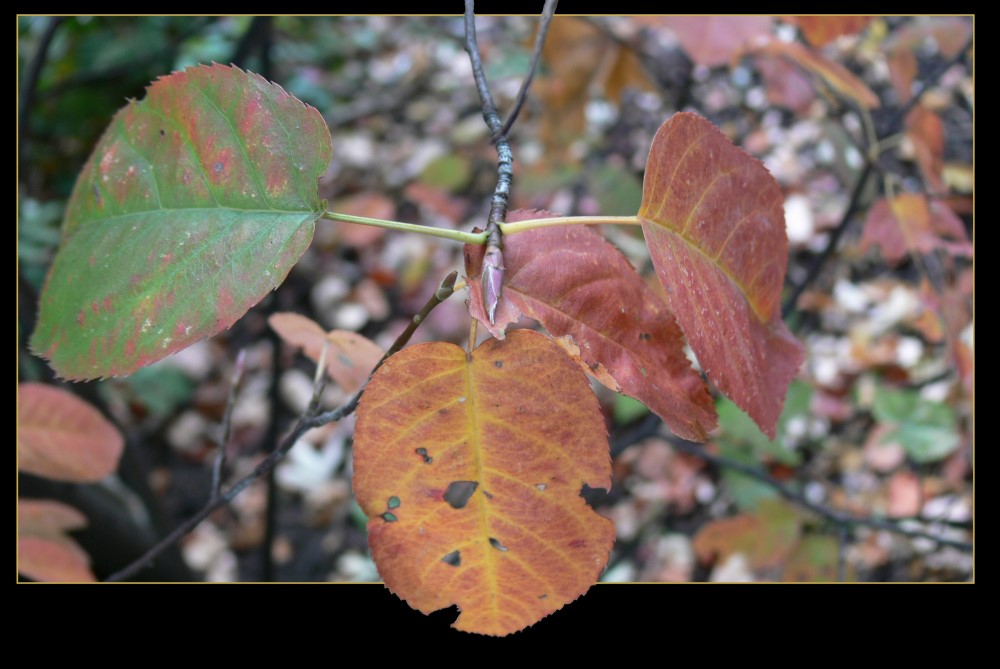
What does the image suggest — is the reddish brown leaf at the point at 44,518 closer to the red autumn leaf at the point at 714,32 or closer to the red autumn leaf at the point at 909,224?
the red autumn leaf at the point at 714,32

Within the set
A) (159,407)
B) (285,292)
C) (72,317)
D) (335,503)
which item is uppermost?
(285,292)

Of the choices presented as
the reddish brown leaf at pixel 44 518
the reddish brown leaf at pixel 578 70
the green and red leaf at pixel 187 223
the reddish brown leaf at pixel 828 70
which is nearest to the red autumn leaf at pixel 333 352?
the green and red leaf at pixel 187 223

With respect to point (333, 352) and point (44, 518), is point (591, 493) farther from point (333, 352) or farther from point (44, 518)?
point (44, 518)

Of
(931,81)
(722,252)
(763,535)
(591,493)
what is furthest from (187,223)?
(763,535)

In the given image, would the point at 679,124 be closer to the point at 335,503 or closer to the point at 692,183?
the point at 692,183

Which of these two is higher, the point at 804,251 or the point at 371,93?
the point at 371,93

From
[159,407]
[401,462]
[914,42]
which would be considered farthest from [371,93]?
[401,462]

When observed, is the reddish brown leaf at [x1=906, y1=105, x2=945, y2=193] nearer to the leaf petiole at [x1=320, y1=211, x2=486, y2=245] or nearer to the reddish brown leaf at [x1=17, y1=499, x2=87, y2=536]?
the leaf petiole at [x1=320, y1=211, x2=486, y2=245]
